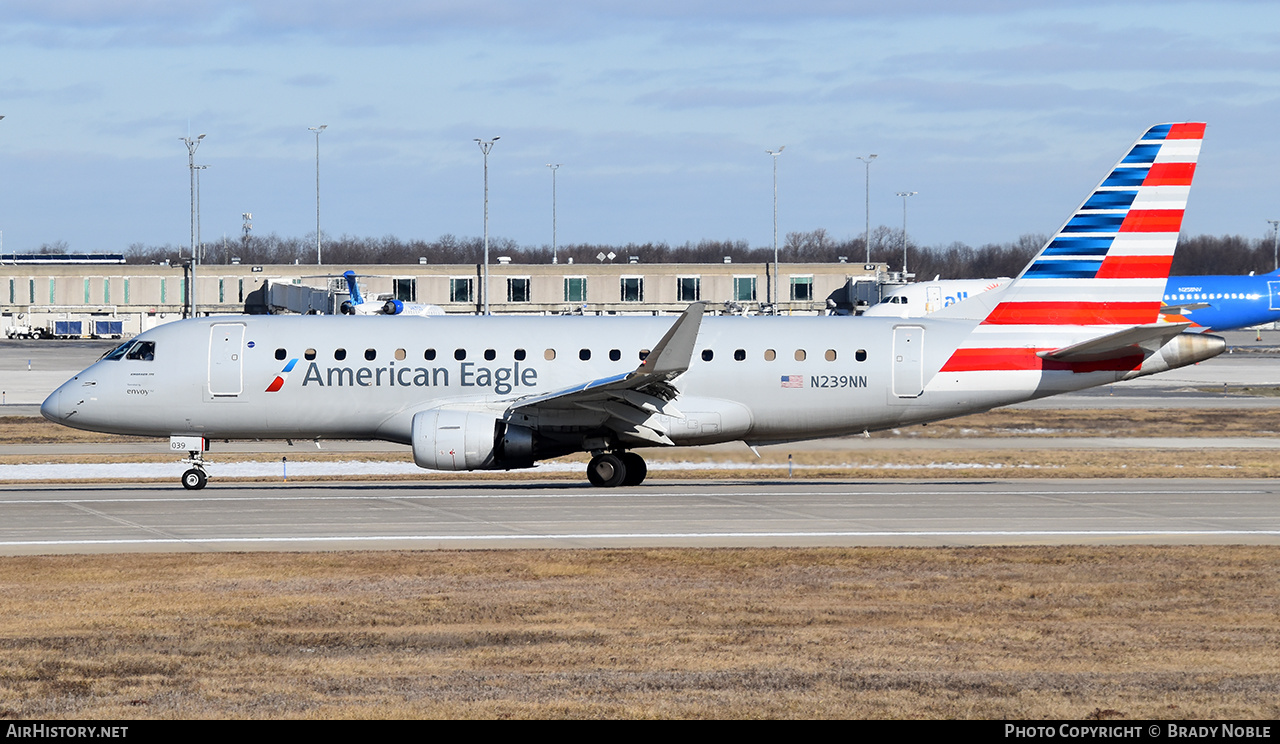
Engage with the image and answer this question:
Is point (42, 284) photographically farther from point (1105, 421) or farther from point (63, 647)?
point (63, 647)

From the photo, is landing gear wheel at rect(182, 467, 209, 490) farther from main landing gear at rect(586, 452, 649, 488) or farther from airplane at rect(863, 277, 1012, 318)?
airplane at rect(863, 277, 1012, 318)

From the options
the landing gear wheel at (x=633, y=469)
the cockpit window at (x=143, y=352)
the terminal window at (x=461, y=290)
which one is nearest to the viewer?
the landing gear wheel at (x=633, y=469)

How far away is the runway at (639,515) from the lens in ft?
71.9

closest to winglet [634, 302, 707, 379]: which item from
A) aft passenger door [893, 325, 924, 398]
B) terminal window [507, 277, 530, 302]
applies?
aft passenger door [893, 325, 924, 398]

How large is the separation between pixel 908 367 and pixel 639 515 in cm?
810

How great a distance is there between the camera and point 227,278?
5000 inches

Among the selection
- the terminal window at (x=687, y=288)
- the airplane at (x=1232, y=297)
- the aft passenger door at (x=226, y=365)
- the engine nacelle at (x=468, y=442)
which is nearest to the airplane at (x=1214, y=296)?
the airplane at (x=1232, y=297)

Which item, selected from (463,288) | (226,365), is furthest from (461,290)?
(226,365)

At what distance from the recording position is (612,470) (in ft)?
97.9

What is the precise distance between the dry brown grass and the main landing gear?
9121 millimetres

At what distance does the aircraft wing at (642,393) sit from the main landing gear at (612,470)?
1.96 ft

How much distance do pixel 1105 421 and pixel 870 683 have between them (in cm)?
3809

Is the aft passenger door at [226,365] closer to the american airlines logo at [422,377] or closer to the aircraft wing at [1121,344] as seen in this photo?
the american airlines logo at [422,377]

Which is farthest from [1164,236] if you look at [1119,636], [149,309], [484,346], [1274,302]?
[149,309]
